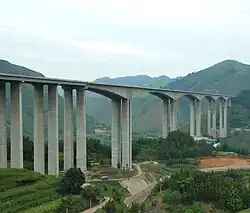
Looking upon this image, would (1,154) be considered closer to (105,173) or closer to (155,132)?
(105,173)

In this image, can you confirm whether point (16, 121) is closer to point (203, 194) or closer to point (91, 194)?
point (91, 194)

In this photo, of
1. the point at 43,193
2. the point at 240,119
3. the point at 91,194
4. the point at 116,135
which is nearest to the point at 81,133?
the point at 116,135

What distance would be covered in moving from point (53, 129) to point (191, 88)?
110 m

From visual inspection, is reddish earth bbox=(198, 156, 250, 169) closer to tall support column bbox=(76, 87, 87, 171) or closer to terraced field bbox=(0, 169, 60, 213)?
tall support column bbox=(76, 87, 87, 171)

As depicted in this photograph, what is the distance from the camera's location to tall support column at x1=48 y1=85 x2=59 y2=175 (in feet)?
118

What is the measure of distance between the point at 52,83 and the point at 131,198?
33.2 feet

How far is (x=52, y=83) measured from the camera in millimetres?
35344

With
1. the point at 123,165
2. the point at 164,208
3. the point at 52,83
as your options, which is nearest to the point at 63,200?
the point at 164,208

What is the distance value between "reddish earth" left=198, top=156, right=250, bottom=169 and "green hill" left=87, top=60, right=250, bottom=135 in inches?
2495

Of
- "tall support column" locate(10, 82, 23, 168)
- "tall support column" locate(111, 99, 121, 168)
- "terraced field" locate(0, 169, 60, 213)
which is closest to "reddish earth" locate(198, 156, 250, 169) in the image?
"tall support column" locate(111, 99, 121, 168)

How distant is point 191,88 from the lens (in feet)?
470

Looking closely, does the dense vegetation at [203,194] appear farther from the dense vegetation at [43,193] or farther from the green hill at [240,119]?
the green hill at [240,119]

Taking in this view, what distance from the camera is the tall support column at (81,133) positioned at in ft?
131

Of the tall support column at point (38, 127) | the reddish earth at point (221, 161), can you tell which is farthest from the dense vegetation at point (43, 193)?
the reddish earth at point (221, 161)
